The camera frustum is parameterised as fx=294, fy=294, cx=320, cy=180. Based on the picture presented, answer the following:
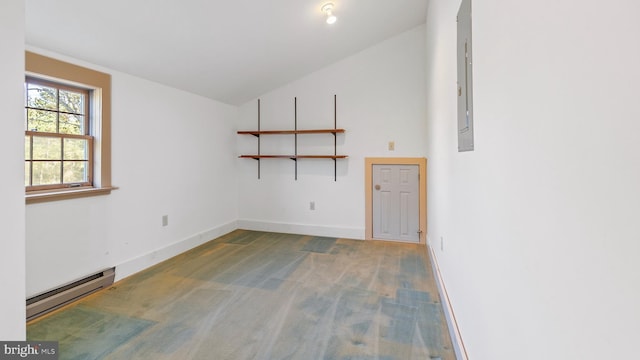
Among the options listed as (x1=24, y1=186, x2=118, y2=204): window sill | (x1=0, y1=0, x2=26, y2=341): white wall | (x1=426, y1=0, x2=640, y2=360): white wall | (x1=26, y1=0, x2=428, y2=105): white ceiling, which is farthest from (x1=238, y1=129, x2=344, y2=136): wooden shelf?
(x1=0, y1=0, x2=26, y2=341): white wall

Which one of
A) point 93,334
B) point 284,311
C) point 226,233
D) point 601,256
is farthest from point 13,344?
point 226,233

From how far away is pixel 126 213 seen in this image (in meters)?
3.06

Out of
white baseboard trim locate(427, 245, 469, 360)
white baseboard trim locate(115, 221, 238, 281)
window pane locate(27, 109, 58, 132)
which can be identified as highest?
window pane locate(27, 109, 58, 132)

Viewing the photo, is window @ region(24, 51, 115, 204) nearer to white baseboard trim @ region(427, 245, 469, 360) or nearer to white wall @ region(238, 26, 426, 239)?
white wall @ region(238, 26, 426, 239)

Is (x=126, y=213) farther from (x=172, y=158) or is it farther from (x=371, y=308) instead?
(x=371, y=308)

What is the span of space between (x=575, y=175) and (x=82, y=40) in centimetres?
320

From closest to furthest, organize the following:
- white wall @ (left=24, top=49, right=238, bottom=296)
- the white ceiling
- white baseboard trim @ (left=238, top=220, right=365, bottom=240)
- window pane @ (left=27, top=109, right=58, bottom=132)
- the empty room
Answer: the empty room, the white ceiling, window pane @ (left=27, top=109, right=58, bottom=132), white wall @ (left=24, top=49, right=238, bottom=296), white baseboard trim @ (left=238, top=220, right=365, bottom=240)

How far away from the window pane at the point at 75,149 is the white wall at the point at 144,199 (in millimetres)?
235

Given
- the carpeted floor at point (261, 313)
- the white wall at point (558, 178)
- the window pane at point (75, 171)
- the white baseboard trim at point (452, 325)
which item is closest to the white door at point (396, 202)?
the carpeted floor at point (261, 313)

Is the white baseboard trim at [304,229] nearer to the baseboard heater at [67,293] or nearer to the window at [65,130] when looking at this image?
the baseboard heater at [67,293]

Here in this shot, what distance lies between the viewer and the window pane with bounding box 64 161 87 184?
263cm

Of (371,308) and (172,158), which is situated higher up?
(172,158)

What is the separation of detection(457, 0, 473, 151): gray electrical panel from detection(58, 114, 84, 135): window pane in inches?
125

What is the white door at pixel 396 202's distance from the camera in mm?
4270
